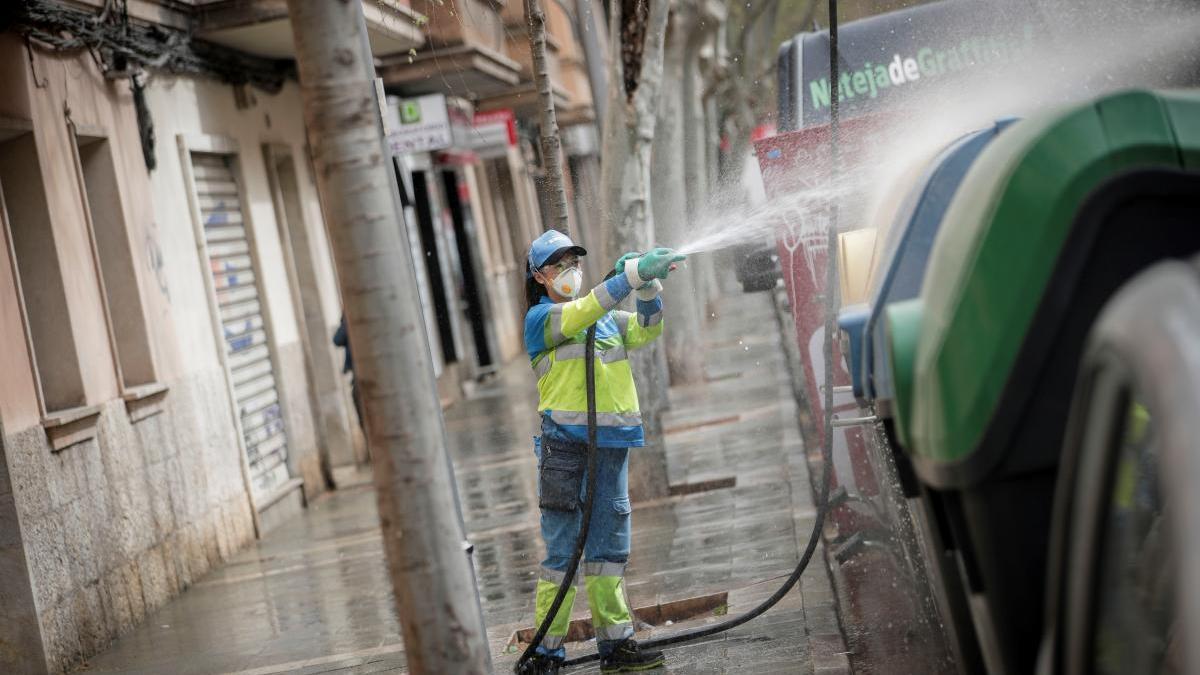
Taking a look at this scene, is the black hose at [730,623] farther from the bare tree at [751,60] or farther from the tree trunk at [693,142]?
the bare tree at [751,60]

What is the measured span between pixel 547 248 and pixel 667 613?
6.33 feet

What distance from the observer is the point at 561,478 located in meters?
6.77

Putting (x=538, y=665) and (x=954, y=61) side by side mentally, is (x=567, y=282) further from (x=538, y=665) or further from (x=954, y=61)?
(x=954, y=61)

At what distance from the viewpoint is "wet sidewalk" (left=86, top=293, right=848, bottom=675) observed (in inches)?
292

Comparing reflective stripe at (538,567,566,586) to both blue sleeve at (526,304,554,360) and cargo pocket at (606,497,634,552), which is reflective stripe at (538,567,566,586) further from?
blue sleeve at (526,304,554,360)

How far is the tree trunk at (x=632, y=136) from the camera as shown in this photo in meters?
11.4

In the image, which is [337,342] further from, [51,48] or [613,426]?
[613,426]

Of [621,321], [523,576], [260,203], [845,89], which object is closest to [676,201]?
[260,203]

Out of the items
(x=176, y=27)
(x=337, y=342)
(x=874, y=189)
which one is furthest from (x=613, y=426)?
(x=337, y=342)

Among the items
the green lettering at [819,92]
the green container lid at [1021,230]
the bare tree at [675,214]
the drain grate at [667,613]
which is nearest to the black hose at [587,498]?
the drain grate at [667,613]

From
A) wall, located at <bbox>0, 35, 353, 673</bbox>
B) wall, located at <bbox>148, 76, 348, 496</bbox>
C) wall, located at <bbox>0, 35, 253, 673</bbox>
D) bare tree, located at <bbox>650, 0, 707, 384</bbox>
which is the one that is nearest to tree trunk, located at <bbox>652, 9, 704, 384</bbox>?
bare tree, located at <bbox>650, 0, 707, 384</bbox>

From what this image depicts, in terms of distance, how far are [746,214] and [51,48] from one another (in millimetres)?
4514

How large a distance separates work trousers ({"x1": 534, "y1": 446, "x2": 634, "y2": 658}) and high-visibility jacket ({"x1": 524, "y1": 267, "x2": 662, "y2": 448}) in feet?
0.33

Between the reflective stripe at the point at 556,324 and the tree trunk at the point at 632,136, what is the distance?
450 cm
